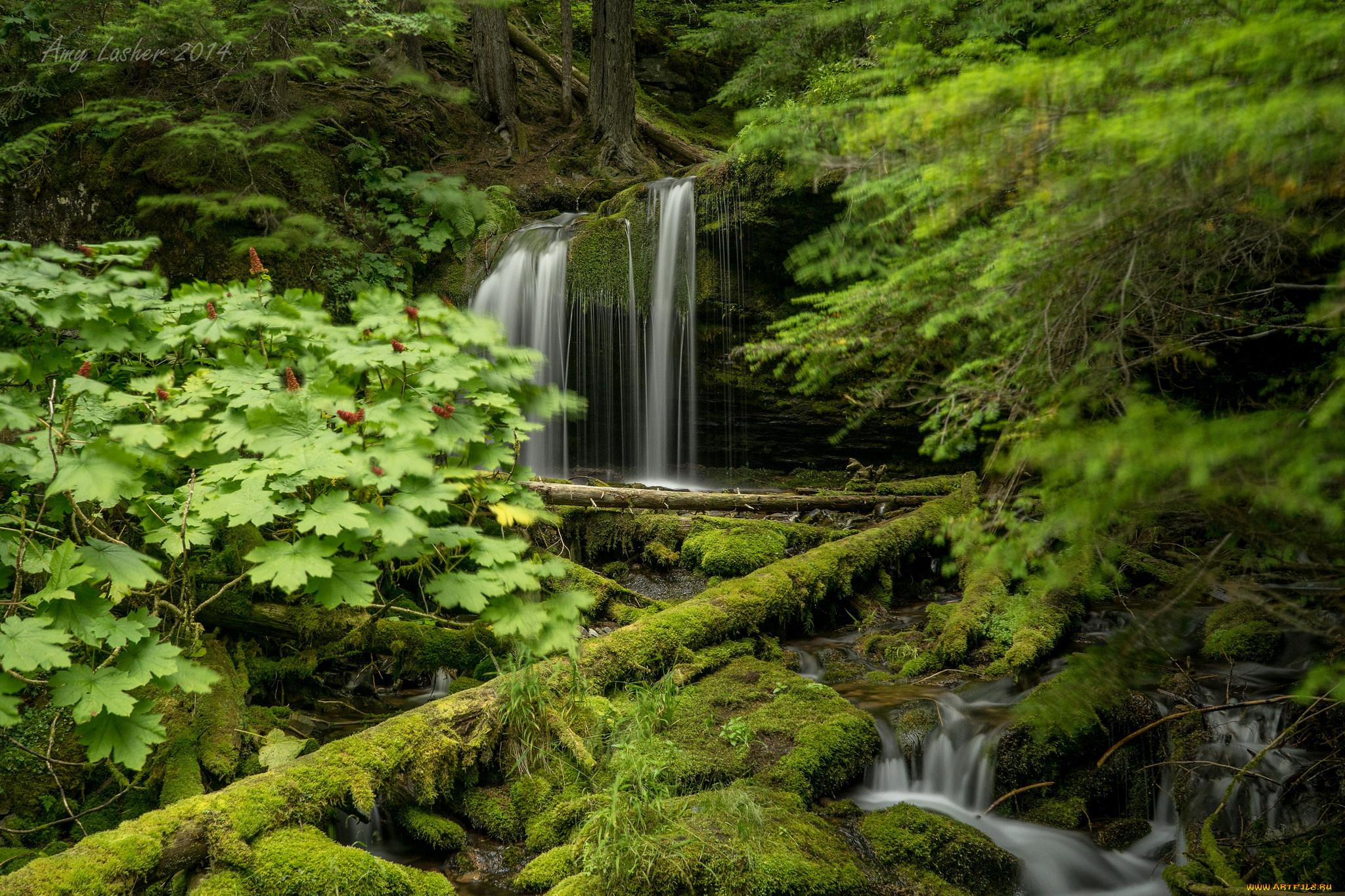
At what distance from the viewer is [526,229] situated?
35.4 ft

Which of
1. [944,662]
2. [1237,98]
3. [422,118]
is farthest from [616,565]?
[422,118]

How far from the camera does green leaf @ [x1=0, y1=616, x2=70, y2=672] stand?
7.34 feet

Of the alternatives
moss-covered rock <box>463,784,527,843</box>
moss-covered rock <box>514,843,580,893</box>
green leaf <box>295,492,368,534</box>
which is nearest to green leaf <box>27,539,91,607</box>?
green leaf <box>295,492,368,534</box>

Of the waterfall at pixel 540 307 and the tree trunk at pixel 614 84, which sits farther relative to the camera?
the tree trunk at pixel 614 84

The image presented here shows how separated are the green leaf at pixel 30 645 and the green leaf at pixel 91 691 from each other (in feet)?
0.47

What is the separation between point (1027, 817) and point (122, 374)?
4.76 meters

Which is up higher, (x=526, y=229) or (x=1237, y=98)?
(x=526, y=229)

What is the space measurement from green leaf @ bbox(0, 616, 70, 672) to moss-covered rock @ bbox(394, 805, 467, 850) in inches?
60.1

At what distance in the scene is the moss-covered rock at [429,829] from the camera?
324 centimetres

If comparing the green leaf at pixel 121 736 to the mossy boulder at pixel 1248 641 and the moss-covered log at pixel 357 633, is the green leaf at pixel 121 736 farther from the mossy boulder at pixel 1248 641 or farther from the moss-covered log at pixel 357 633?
the mossy boulder at pixel 1248 641

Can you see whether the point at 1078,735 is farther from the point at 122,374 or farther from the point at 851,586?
the point at 122,374

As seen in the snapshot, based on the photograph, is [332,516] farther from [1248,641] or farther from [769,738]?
[1248,641]

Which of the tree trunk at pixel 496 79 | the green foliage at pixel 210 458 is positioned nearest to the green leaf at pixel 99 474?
the green foliage at pixel 210 458

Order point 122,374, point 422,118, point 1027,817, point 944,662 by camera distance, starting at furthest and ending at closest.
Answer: point 422,118
point 944,662
point 1027,817
point 122,374
